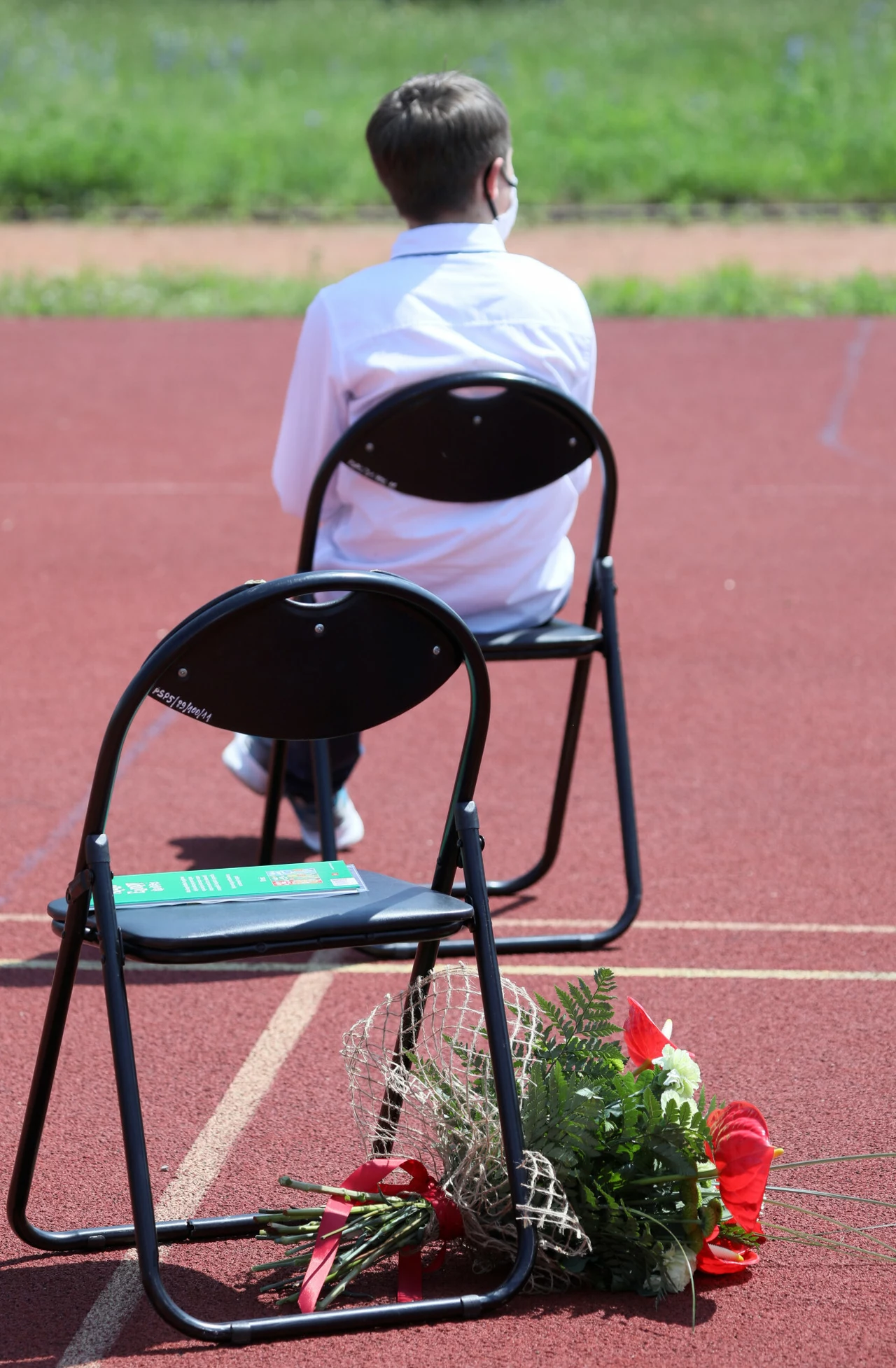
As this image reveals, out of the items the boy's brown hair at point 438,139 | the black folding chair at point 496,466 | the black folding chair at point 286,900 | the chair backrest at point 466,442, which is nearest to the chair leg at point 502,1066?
the black folding chair at point 286,900

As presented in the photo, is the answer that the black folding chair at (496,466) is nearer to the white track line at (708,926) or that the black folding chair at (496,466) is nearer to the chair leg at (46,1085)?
the white track line at (708,926)

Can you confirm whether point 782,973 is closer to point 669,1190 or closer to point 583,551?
point 669,1190

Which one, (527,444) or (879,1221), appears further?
(527,444)

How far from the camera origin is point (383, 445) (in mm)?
3445

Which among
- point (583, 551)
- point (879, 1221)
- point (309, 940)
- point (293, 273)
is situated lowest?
point (293, 273)

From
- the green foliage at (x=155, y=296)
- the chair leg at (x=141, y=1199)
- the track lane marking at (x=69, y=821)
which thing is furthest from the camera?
the green foliage at (x=155, y=296)

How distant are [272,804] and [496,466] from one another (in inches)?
35.8

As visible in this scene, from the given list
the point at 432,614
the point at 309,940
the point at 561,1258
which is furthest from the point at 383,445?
A: the point at 561,1258

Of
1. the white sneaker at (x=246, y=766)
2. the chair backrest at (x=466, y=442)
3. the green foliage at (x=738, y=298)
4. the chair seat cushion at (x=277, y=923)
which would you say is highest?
the chair backrest at (x=466, y=442)

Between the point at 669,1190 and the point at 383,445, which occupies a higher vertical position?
the point at 383,445

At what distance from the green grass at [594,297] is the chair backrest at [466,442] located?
11.0 m

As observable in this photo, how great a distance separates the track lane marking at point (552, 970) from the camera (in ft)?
11.6

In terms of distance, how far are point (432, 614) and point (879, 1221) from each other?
116cm

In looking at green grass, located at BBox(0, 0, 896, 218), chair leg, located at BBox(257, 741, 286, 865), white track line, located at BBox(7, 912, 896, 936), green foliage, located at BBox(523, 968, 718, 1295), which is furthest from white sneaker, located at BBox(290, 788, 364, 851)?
green grass, located at BBox(0, 0, 896, 218)
